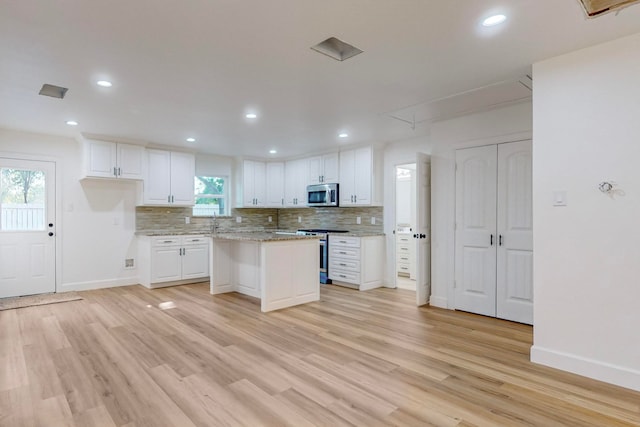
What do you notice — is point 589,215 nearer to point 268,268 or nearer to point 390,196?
point 268,268

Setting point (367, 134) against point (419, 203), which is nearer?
point (419, 203)

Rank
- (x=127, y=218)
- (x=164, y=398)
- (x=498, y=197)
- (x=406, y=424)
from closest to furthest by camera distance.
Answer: (x=406, y=424) < (x=164, y=398) < (x=498, y=197) < (x=127, y=218)

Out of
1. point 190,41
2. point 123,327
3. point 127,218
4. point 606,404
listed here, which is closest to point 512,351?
point 606,404

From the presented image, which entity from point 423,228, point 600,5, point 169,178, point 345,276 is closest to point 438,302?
point 423,228

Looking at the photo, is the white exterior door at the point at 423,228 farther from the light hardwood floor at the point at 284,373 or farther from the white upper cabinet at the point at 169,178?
the white upper cabinet at the point at 169,178

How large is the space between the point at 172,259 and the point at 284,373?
389 cm

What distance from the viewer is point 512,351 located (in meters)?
3.06

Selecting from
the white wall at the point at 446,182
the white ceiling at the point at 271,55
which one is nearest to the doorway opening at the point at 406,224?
the white wall at the point at 446,182

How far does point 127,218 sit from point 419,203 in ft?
15.9

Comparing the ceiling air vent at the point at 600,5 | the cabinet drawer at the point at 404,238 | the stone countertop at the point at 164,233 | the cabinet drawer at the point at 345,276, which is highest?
the ceiling air vent at the point at 600,5

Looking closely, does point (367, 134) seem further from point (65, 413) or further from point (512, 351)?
point (65, 413)

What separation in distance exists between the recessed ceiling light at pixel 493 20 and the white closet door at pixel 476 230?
2.09 m

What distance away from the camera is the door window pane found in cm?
502

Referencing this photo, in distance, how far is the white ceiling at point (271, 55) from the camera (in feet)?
6.85
